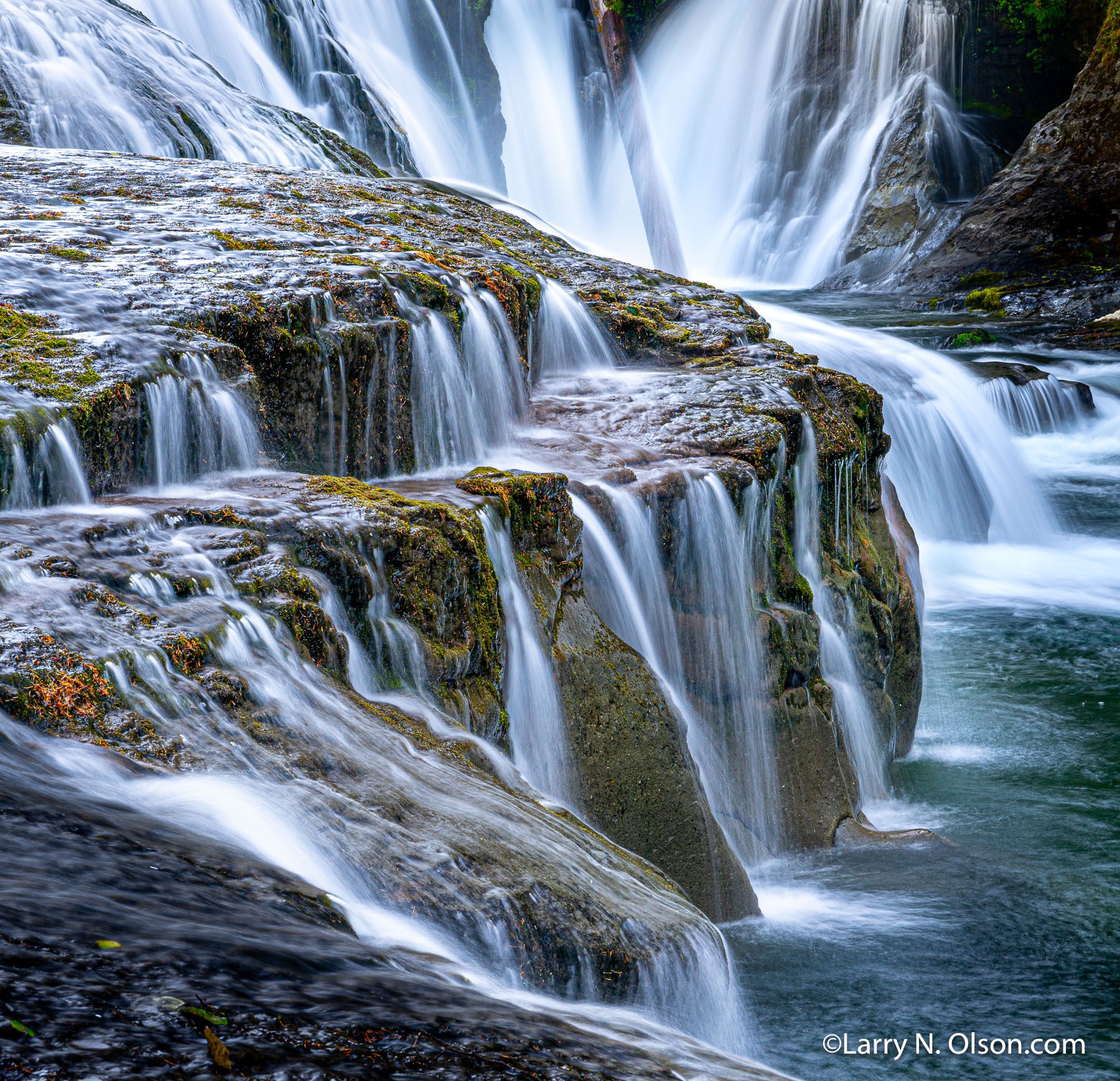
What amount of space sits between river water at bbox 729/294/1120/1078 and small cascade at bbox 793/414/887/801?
298 millimetres

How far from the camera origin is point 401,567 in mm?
4105

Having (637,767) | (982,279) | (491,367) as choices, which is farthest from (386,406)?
(982,279)

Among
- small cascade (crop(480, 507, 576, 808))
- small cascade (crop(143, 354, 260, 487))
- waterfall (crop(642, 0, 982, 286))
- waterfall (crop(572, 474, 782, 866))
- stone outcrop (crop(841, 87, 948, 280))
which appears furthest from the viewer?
waterfall (crop(642, 0, 982, 286))

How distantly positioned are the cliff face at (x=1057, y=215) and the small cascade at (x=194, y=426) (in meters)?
15.7

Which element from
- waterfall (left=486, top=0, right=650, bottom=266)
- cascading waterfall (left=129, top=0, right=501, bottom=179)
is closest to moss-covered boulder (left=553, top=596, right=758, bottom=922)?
cascading waterfall (left=129, top=0, right=501, bottom=179)

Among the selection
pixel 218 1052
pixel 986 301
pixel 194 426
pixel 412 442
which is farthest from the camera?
pixel 986 301

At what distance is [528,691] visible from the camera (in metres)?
4.75

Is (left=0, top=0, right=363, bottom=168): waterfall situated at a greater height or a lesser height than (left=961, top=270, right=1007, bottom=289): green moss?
greater

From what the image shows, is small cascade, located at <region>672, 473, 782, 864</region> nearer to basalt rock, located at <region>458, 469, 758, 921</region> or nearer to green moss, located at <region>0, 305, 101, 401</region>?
basalt rock, located at <region>458, 469, 758, 921</region>

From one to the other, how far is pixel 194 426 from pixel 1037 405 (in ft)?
38.0

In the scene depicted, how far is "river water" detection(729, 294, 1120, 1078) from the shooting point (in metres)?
4.32

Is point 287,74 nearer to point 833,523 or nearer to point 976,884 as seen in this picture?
point 833,523

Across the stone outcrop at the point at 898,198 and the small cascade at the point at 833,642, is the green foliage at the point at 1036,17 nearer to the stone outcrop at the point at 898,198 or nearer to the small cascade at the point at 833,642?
the stone outcrop at the point at 898,198

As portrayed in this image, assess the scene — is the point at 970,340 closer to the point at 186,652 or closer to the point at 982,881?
the point at 982,881
